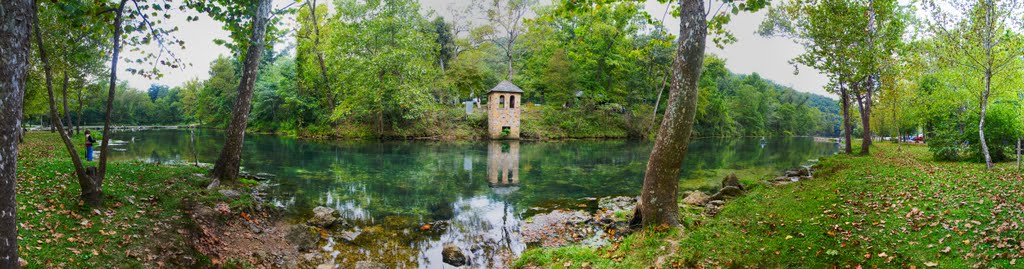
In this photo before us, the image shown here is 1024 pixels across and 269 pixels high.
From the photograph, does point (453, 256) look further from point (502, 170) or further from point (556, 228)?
point (502, 170)

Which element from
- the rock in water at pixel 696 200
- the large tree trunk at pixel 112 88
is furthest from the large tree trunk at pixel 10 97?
the rock in water at pixel 696 200

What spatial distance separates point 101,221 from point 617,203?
10195mm

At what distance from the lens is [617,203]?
12289 mm

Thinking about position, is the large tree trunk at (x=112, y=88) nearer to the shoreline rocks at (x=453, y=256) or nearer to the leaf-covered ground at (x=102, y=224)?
the leaf-covered ground at (x=102, y=224)

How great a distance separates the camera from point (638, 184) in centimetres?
1598

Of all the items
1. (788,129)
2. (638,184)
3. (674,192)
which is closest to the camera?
(674,192)

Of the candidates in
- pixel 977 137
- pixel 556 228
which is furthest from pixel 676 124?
pixel 977 137

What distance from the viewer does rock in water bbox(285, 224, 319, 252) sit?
8.10 metres

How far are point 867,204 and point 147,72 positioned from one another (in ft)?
41.1

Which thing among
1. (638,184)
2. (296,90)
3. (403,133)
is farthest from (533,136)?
(638,184)

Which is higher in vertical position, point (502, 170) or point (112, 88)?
point (112, 88)

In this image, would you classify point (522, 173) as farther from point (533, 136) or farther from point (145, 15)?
point (533, 136)

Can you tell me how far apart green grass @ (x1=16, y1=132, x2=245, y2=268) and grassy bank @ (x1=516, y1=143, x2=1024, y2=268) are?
5.17 metres

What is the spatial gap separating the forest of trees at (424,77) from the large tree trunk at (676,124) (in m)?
20.3
